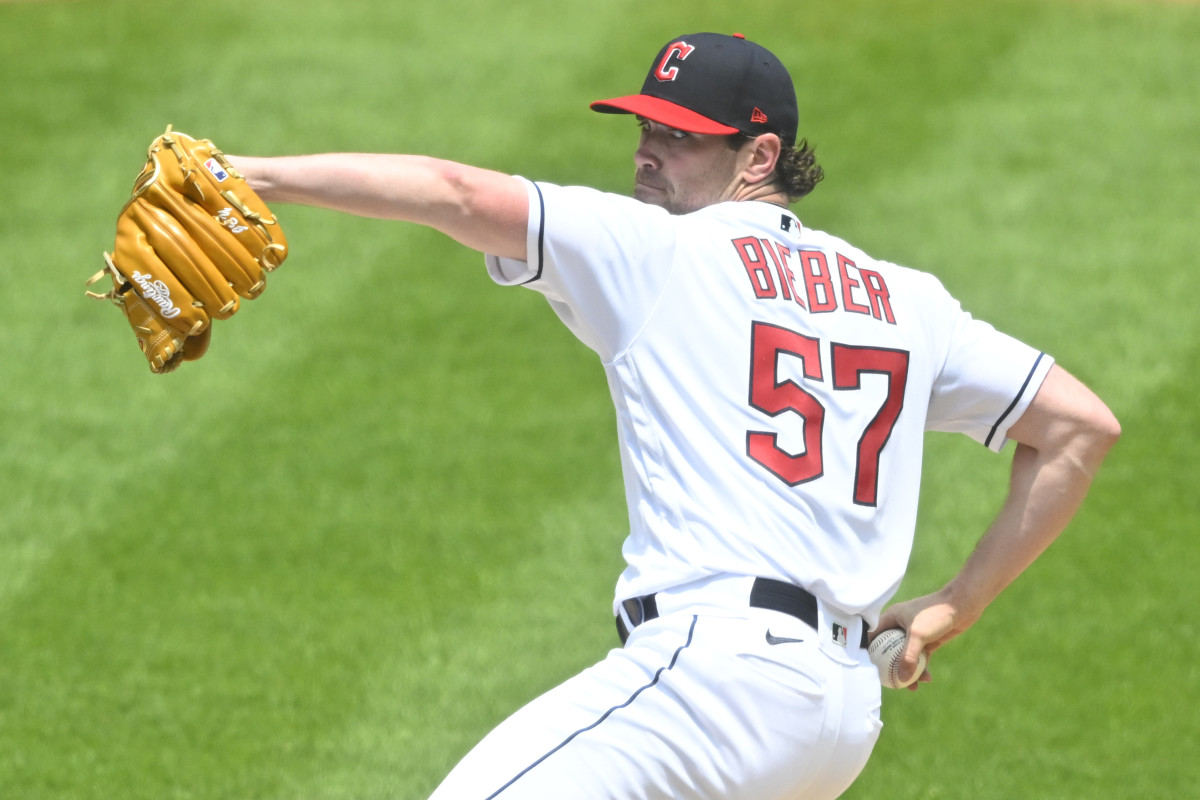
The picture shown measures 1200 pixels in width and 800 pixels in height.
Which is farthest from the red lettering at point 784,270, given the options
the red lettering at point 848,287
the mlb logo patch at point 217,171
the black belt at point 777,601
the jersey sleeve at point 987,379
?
the mlb logo patch at point 217,171

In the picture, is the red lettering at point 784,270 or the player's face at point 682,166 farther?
the player's face at point 682,166

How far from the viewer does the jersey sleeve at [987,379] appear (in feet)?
10.2

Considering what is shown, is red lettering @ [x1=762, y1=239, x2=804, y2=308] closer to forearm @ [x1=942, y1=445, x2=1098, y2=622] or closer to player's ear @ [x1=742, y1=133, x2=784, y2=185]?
player's ear @ [x1=742, y1=133, x2=784, y2=185]

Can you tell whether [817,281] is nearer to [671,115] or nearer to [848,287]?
[848,287]

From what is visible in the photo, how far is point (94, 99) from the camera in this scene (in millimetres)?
8094

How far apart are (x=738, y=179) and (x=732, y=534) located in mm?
873

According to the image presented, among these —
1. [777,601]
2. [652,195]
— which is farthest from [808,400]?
[652,195]

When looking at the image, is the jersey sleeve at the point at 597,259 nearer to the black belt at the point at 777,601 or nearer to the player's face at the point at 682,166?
the player's face at the point at 682,166

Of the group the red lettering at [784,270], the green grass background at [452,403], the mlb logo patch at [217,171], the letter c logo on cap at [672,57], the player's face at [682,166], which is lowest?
the green grass background at [452,403]

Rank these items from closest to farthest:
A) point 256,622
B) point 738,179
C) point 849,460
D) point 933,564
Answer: point 849,460
point 738,179
point 256,622
point 933,564

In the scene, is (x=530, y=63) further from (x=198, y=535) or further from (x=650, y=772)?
(x=650, y=772)

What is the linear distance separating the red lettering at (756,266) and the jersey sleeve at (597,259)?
0.16m

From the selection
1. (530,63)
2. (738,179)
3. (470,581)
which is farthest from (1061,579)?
(530,63)

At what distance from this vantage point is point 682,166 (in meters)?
3.17
